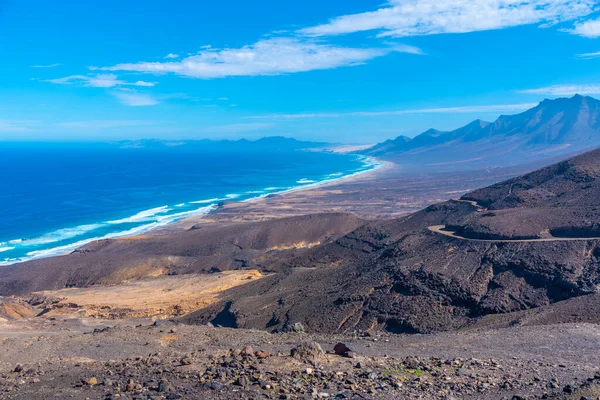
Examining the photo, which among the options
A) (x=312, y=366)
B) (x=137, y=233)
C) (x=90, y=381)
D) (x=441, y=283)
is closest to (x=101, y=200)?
(x=137, y=233)

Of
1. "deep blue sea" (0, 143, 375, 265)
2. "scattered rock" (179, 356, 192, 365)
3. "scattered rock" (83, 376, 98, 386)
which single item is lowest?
"scattered rock" (179, 356, 192, 365)

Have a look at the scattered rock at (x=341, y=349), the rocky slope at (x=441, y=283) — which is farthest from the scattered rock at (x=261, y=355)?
the rocky slope at (x=441, y=283)

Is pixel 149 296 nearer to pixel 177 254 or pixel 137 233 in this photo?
pixel 177 254

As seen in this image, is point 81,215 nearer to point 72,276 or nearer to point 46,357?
point 72,276

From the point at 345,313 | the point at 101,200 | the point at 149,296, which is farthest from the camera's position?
the point at 101,200

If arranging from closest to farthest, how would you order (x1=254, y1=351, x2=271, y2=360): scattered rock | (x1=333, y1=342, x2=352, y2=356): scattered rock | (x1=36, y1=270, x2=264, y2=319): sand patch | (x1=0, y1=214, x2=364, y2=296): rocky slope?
(x1=254, y1=351, x2=271, y2=360): scattered rock → (x1=333, y1=342, x2=352, y2=356): scattered rock → (x1=36, y1=270, x2=264, y2=319): sand patch → (x1=0, y1=214, x2=364, y2=296): rocky slope

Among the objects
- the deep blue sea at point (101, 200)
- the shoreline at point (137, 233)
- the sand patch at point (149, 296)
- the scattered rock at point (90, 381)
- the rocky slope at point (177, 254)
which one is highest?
the deep blue sea at point (101, 200)

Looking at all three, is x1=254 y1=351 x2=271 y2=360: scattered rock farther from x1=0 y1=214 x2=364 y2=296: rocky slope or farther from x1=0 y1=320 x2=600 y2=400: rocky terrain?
x1=0 y1=214 x2=364 y2=296: rocky slope

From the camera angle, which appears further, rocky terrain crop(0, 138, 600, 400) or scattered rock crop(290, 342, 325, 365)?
scattered rock crop(290, 342, 325, 365)

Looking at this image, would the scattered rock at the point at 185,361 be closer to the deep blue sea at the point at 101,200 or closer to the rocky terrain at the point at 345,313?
the rocky terrain at the point at 345,313

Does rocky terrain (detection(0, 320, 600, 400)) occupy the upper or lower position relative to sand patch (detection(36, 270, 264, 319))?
upper

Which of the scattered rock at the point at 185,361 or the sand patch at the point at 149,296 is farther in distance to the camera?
the sand patch at the point at 149,296

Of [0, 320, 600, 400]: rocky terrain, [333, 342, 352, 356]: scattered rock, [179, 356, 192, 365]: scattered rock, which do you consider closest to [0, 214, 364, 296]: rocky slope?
[0, 320, 600, 400]: rocky terrain
